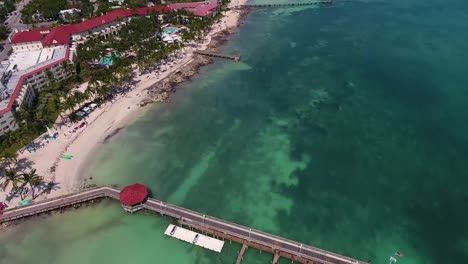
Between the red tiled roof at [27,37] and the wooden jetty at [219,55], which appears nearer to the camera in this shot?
Result: the red tiled roof at [27,37]

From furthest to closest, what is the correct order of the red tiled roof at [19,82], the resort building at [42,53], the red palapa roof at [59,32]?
the red palapa roof at [59,32], the resort building at [42,53], the red tiled roof at [19,82]

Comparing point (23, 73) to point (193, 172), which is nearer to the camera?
point (193, 172)

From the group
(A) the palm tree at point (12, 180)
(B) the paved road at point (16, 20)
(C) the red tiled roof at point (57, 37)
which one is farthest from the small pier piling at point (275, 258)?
(B) the paved road at point (16, 20)

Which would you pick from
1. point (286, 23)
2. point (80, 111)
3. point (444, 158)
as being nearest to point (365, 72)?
point (444, 158)

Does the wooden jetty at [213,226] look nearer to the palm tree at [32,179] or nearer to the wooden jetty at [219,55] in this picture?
the palm tree at [32,179]

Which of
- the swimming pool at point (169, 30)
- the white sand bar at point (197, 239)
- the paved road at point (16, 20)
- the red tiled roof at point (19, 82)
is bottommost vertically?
the white sand bar at point (197, 239)

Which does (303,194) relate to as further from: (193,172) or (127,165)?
(127,165)

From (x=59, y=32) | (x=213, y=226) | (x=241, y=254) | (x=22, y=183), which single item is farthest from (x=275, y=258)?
(x=59, y=32)
